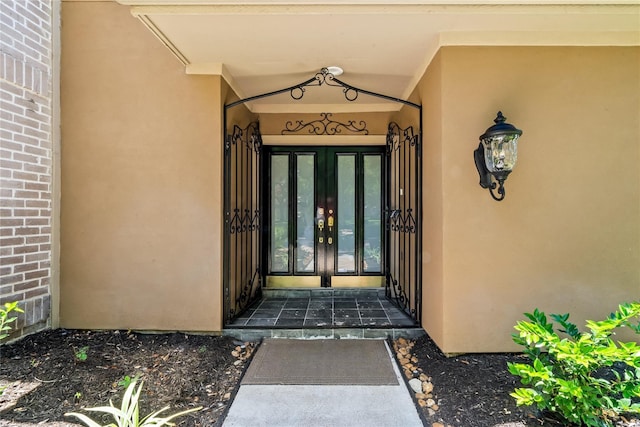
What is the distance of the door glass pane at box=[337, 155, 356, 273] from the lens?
13.9ft

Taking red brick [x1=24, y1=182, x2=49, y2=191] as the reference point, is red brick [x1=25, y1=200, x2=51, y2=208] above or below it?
below

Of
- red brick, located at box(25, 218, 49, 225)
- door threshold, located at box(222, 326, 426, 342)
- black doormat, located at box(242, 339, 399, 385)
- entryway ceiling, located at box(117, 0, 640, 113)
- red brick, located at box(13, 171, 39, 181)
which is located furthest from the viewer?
door threshold, located at box(222, 326, 426, 342)

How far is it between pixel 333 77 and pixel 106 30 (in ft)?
7.16

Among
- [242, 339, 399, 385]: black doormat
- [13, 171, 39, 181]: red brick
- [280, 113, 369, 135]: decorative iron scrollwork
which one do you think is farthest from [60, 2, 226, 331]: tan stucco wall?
[280, 113, 369, 135]: decorative iron scrollwork

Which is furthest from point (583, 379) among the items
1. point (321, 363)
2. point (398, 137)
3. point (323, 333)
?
point (398, 137)

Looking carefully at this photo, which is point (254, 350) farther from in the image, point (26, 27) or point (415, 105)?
point (26, 27)

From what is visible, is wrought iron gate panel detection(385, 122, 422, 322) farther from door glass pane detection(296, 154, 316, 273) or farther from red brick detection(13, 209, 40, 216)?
red brick detection(13, 209, 40, 216)

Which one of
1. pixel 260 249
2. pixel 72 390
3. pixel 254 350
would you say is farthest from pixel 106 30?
pixel 254 350

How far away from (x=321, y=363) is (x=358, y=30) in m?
2.52

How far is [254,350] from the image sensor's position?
2762mm

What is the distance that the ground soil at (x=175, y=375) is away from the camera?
1888 mm

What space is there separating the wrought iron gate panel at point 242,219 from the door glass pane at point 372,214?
1.40 meters

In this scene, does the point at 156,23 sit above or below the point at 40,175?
above

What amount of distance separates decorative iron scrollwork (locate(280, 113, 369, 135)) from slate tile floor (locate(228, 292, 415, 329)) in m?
2.04
